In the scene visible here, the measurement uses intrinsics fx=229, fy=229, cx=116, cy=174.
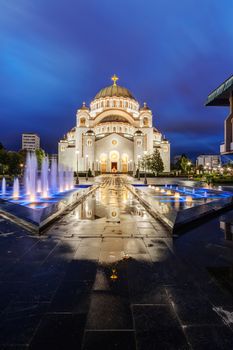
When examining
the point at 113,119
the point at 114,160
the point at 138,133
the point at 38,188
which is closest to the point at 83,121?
the point at 113,119

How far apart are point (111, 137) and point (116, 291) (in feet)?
219

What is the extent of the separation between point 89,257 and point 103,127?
69522 mm

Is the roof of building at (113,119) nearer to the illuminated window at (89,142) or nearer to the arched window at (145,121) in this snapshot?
the arched window at (145,121)

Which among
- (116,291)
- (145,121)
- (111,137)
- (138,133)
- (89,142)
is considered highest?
(145,121)

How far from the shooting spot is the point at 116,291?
3311 millimetres

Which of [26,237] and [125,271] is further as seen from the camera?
[26,237]

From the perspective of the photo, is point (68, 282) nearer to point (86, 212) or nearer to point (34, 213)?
point (34, 213)

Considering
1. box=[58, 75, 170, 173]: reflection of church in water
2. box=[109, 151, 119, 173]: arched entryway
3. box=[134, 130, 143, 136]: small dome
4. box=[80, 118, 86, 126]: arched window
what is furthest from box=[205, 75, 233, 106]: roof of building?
box=[80, 118, 86, 126]: arched window

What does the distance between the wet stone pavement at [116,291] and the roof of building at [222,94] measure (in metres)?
12.8

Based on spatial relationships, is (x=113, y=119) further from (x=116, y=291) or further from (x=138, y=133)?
(x=116, y=291)

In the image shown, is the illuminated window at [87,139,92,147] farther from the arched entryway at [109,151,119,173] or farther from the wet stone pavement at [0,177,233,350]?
the wet stone pavement at [0,177,233,350]

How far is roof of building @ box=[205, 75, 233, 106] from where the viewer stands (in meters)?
15.3

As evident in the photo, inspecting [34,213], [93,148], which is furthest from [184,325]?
[93,148]

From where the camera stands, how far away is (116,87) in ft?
262
